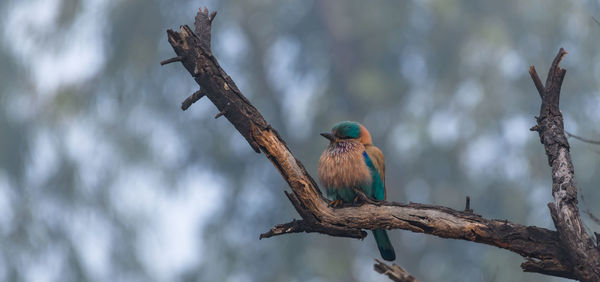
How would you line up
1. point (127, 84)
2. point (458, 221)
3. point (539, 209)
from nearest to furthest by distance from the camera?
point (458, 221) → point (539, 209) → point (127, 84)

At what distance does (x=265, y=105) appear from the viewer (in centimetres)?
1509

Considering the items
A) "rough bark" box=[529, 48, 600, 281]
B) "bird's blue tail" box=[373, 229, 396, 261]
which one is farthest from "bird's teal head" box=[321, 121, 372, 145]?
"rough bark" box=[529, 48, 600, 281]

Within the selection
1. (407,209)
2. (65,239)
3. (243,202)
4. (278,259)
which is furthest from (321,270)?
(407,209)

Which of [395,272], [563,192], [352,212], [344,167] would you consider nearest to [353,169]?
[344,167]

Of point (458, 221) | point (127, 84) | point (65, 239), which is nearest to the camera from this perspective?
point (458, 221)

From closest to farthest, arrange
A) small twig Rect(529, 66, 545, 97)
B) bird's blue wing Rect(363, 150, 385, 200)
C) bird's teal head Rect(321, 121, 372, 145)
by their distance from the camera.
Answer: small twig Rect(529, 66, 545, 97), bird's blue wing Rect(363, 150, 385, 200), bird's teal head Rect(321, 121, 372, 145)

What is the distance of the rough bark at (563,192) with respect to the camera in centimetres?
374

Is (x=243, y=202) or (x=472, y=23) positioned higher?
(x=472, y=23)

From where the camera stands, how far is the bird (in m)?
5.08

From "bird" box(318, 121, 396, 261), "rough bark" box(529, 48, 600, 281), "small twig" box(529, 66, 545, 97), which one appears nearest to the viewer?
"rough bark" box(529, 48, 600, 281)

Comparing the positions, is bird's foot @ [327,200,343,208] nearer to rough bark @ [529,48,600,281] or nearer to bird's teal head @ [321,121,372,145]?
bird's teal head @ [321,121,372,145]

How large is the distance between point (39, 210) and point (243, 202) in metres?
3.94

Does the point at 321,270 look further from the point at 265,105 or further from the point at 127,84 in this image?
the point at 127,84

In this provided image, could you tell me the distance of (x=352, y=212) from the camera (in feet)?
13.9
